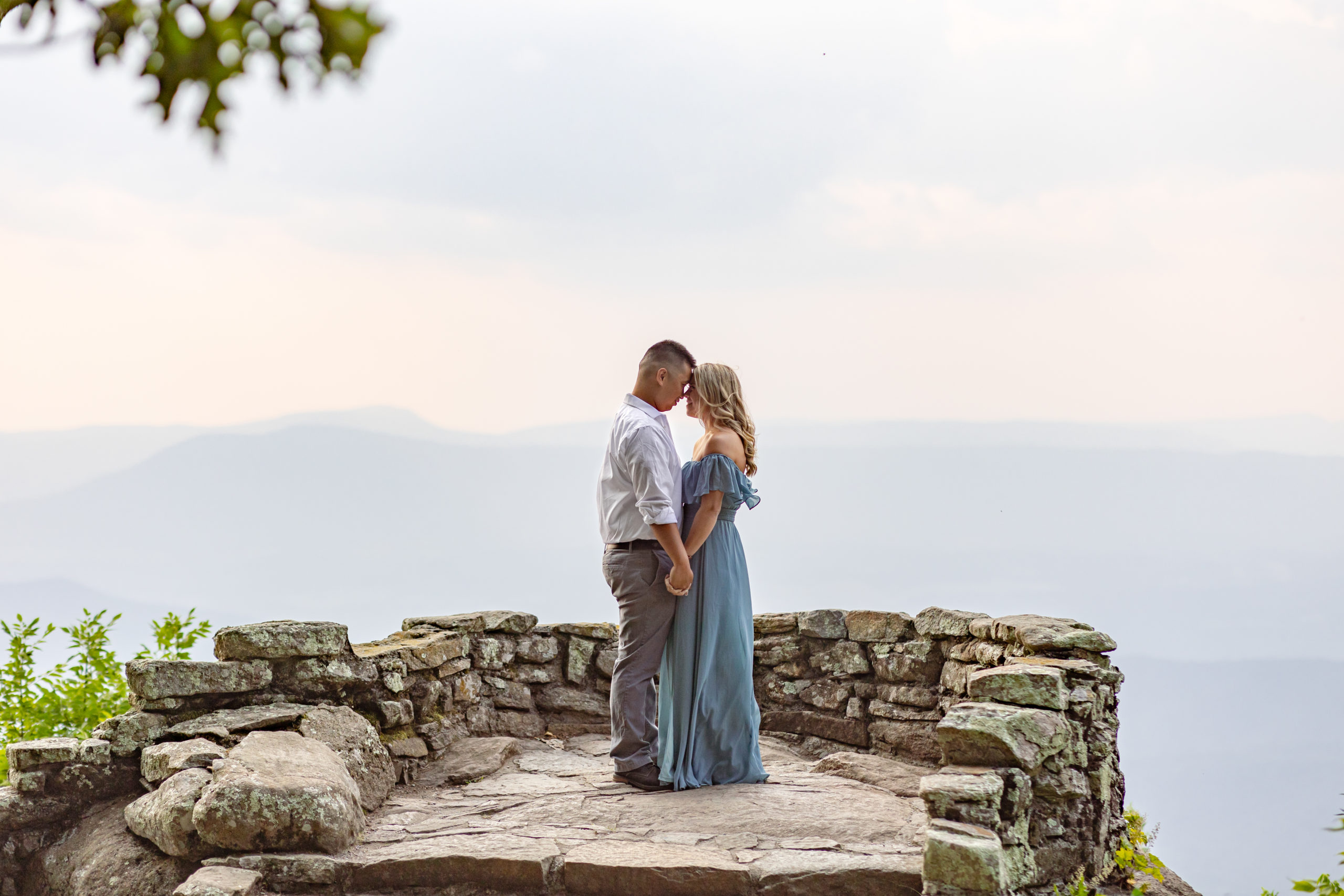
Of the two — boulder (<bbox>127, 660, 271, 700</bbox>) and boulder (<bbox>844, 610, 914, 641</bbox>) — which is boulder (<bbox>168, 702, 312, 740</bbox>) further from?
boulder (<bbox>844, 610, 914, 641</bbox>)

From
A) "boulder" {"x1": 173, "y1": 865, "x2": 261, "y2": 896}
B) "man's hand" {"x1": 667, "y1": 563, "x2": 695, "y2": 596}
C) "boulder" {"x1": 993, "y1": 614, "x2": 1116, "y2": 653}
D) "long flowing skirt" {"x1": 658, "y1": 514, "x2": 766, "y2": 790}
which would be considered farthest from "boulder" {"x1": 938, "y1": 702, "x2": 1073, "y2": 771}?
"boulder" {"x1": 173, "y1": 865, "x2": 261, "y2": 896}

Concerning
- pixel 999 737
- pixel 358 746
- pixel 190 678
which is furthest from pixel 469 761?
pixel 999 737

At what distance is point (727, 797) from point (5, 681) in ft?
17.7

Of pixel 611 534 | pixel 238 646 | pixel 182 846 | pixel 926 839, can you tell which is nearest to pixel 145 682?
pixel 238 646

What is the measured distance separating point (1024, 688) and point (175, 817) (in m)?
3.15

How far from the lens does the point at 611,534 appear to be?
4.91m

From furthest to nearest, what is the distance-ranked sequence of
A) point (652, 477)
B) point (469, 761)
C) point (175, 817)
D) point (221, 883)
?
point (469, 761)
point (652, 477)
point (175, 817)
point (221, 883)

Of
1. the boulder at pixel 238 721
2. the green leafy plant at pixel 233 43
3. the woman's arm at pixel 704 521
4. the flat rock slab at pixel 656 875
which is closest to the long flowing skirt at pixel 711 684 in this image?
the woman's arm at pixel 704 521

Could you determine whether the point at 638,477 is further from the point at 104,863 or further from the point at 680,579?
the point at 104,863

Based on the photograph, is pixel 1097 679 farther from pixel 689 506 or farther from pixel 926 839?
pixel 689 506

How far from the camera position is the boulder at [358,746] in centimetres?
462

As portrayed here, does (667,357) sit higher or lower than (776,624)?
higher

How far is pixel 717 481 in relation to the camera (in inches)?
186

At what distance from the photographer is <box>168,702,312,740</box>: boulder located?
450cm
